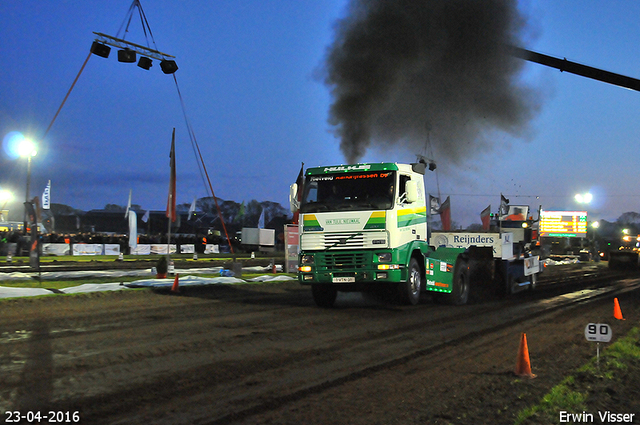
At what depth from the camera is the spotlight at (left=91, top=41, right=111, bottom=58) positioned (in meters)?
20.1

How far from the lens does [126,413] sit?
201 inches

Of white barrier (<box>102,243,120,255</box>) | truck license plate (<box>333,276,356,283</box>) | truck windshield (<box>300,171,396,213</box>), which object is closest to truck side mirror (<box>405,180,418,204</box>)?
truck windshield (<box>300,171,396,213</box>)

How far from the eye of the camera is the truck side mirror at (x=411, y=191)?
1272 centimetres

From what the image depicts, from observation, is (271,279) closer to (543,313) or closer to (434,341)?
(543,313)

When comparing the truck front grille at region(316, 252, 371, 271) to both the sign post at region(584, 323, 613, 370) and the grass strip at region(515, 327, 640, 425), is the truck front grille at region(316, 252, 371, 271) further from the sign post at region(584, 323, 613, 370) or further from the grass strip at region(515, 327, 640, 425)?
the sign post at region(584, 323, 613, 370)

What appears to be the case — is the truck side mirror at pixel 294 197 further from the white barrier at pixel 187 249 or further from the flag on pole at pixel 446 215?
the white barrier at pixel 187 249


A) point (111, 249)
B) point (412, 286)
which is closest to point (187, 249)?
point (111, 249)

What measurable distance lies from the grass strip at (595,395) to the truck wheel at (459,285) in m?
6.84

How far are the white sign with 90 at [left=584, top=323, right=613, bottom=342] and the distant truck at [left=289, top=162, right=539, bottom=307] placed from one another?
5.35m

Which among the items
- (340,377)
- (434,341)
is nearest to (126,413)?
(340,377)

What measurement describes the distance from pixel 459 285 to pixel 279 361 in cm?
892

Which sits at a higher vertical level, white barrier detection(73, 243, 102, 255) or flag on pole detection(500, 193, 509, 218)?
flag on pole detection(500, 193, 509, 218)

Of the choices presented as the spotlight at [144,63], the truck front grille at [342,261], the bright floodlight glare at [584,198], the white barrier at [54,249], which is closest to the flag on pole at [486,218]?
the truck front grille at [342,261]

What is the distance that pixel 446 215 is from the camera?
58.9 feet
